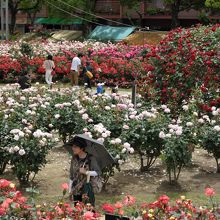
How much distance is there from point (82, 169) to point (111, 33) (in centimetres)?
3475

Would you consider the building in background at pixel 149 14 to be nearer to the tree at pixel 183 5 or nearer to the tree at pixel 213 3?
the tree at pixel 183 5

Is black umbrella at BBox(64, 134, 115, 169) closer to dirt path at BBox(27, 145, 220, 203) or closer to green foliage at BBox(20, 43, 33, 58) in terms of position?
dirt path at BBox(27, 145, 220, 203)

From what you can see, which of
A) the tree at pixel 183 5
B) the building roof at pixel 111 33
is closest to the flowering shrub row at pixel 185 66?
the building roof at pixel 111 33

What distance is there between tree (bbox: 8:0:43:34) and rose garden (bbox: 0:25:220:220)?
3546cm

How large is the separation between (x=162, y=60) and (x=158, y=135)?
466 centimetres

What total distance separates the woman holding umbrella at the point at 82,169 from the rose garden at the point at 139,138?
0.96 ft

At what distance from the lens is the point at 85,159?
6.75 meters

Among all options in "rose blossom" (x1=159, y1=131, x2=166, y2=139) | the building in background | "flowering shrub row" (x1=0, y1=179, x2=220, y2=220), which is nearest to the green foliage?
"rose blossom" (x1=159, y1=131, x2=166, y2=139)

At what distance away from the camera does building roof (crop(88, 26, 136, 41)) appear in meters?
39.8

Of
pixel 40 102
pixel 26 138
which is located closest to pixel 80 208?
pixel 26 138

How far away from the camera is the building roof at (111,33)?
131ft

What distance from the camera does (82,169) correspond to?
6664mm

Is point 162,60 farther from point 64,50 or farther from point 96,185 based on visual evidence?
point 64,50

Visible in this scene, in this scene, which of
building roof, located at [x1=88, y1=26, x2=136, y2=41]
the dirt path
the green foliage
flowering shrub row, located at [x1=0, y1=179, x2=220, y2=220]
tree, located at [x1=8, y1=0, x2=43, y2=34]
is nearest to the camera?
flowering shrub row, located at [x1=0, y1=179, x2=220, y2=220]
